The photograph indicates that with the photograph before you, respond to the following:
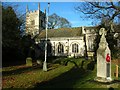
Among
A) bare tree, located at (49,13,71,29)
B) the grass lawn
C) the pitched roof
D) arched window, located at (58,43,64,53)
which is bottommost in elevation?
the grass lawn

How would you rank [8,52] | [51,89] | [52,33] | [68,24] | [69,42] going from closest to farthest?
[51,89] < [8,52] < [69,42] < [52,33] < [68,24]

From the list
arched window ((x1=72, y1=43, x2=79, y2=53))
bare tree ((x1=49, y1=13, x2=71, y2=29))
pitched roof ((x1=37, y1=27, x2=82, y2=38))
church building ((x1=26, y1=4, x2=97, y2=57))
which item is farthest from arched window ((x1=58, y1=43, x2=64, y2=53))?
bare tree ((x1=49, y1=13, x2=71, y2=29))

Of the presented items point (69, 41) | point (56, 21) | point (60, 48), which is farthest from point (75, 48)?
point (56, 21)

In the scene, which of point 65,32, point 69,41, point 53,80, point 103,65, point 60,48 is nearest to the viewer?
point 103,65

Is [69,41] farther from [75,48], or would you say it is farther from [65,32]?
[65,32]

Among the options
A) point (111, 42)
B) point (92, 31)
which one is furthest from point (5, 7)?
point (92, 31)

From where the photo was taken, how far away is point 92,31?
4859 centimetres

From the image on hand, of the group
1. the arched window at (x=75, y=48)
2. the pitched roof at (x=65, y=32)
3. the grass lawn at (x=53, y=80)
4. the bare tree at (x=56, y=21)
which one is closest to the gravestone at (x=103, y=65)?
the grass lawn at (x=53, y=80)

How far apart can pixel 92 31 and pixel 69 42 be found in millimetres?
6512

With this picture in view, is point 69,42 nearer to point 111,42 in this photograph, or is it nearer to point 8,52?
point 111,42

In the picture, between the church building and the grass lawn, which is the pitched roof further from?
the grass lawn

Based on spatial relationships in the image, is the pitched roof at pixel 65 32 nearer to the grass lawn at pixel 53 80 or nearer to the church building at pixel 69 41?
the church building at pixel 69 41

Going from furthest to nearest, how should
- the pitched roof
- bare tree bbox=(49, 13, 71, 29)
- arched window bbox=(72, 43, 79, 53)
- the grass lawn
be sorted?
bare tree bbox=(49, 13, 71, 29), the pitched roof, arched window bbox=(72, 43, 79, 53), the grass lawn

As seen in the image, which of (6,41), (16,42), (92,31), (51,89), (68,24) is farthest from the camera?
(68,24)
